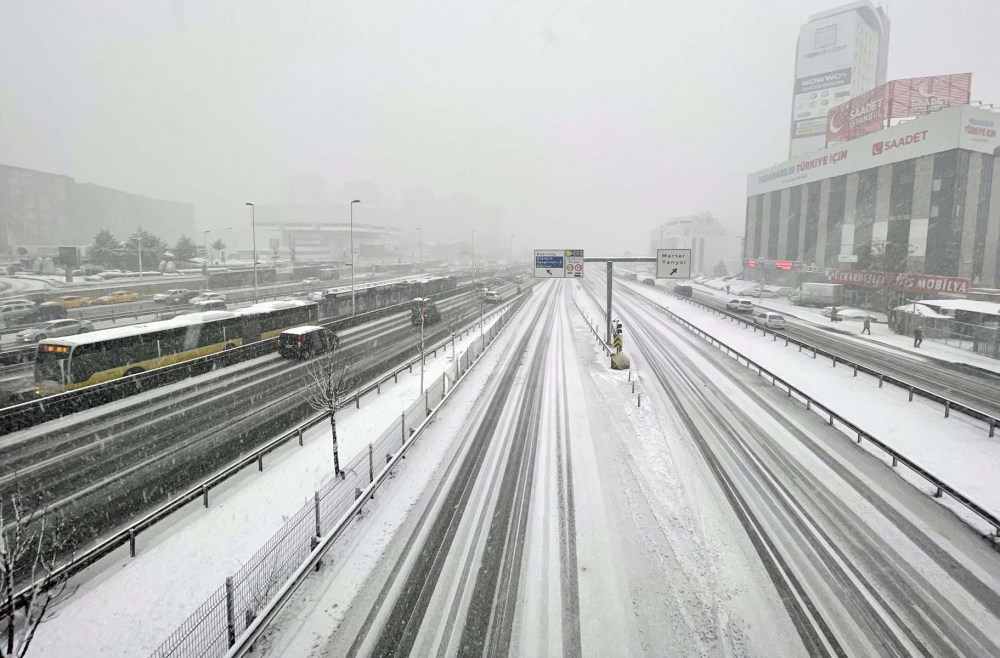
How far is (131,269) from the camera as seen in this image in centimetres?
7469

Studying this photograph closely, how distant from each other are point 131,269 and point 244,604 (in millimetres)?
86022

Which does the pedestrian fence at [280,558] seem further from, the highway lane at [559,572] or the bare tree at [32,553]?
the bare tree at [32,553]

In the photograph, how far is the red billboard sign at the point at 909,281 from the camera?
48.0m

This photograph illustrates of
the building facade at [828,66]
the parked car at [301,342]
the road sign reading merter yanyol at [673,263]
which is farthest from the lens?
the building facade at [828,66]


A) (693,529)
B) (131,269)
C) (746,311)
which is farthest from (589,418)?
(131,269)

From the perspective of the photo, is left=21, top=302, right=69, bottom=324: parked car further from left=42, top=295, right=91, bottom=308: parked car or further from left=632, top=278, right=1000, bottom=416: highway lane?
left=632, top=278, right=1000, bottom=416: highway lane

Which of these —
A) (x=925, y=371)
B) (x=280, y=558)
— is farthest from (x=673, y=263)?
(x=280, y=558)

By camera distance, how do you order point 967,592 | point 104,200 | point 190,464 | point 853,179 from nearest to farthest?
point 967,592, point 190,464, point 853,179, point 104,200

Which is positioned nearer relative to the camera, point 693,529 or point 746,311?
point 693,529

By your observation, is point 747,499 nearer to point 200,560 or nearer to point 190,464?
point 200,560

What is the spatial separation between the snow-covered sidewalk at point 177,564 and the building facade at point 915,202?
6229cm

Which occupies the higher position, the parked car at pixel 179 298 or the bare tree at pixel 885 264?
the bare tree at pixel 885 264

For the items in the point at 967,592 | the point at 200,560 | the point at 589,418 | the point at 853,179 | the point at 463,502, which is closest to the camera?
the point at 967,592

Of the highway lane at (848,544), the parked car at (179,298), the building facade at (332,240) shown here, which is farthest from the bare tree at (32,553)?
the building facade at (332,240)
